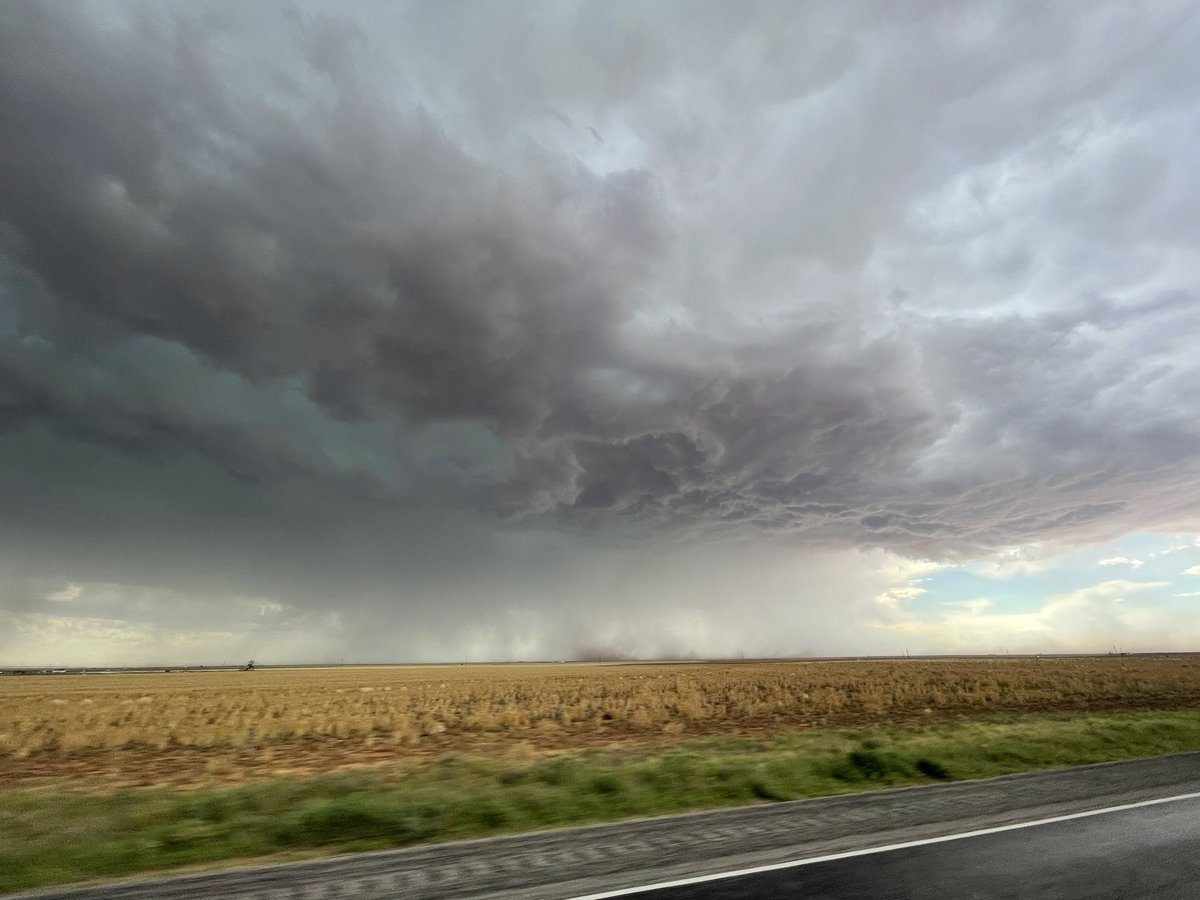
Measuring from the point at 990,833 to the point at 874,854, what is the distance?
194 cm

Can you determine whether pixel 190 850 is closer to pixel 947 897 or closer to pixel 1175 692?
pixel 947 897

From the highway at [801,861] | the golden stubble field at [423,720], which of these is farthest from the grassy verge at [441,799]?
the golden stubble field at [423,720]

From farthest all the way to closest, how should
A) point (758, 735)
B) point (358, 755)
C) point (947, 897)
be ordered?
point (758, 735) → point (358, 755) → point (947, 897)

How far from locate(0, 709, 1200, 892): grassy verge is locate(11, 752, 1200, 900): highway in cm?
138

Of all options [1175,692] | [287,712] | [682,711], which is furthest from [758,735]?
[1175,692]

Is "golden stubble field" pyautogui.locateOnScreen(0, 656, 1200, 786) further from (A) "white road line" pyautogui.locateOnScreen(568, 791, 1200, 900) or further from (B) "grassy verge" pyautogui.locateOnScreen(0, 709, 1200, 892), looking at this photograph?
(A) "white road line" pyautogui.locateOnScreen(568, 791, 1200, 900)

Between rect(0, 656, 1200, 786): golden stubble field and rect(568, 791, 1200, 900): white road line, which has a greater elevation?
rect(0, 656, 1200, 786): golden stubble field

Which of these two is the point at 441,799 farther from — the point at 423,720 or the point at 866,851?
the point at 423,720

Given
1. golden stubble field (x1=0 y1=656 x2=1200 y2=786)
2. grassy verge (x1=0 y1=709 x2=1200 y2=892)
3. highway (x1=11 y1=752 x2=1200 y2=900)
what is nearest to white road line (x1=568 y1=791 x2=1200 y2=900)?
highway (x1=11 y1=752 x2=1200 y2=900)

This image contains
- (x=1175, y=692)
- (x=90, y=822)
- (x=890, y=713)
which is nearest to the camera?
(x=90, y=822)

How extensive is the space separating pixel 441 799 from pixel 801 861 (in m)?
5.96

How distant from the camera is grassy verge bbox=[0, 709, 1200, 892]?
838 cm

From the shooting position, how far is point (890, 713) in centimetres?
2875

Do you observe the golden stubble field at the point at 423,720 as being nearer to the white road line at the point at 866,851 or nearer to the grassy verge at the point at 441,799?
the grassy verge at the point at 441,799
